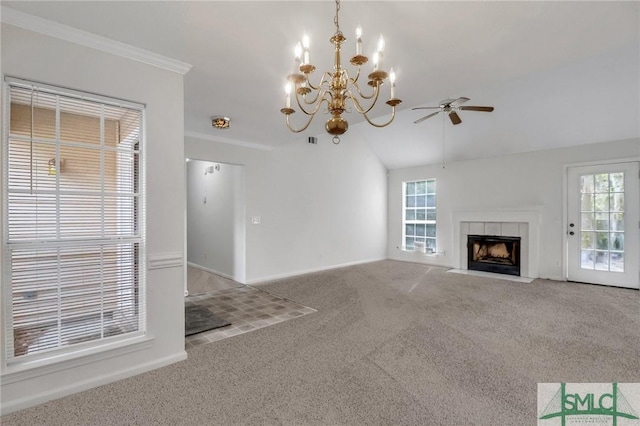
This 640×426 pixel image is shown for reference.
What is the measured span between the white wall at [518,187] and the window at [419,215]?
0.57 feet

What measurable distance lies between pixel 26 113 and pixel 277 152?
3768mm

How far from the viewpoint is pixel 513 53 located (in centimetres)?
229

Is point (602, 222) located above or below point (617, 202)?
below

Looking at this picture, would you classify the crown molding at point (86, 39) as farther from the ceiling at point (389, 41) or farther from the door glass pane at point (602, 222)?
the door glass pane at point (602, 222)

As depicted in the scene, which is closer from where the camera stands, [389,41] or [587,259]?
[389,41]

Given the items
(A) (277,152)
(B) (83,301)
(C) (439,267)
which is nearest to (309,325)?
(B) (83,301)

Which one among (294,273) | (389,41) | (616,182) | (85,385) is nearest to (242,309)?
(85,385)

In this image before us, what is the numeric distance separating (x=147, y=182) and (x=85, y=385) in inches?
55.9

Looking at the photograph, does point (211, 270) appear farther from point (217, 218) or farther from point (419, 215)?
point (419, 215)

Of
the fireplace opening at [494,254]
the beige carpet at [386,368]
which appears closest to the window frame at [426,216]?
the fireplace opening at [494,254]

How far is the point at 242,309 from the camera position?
3736 mm

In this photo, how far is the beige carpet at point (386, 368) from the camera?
1.76 metres

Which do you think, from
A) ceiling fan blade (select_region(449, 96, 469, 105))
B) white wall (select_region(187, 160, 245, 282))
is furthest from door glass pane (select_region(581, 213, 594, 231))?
white wall (select_region(187, 160, 245, 282))

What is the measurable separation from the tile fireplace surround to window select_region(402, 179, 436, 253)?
0.58 metres
